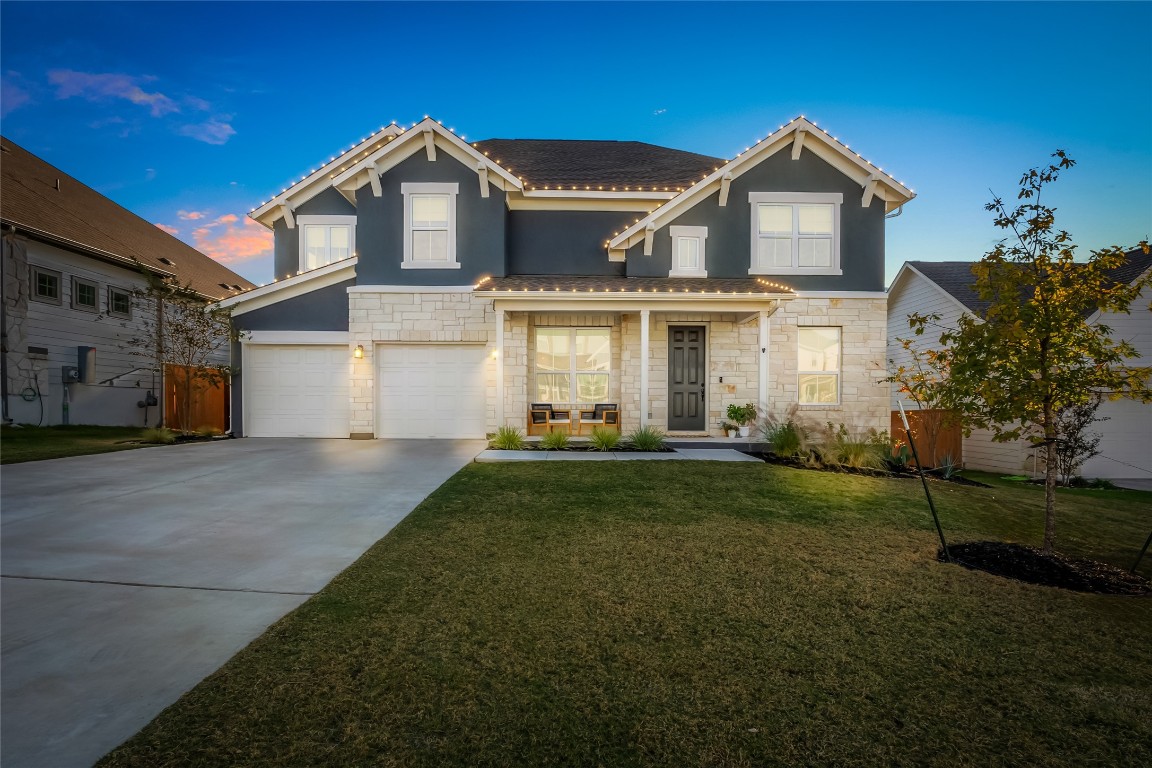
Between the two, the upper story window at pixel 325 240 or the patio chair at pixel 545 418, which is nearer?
the patio chair at pixel 545 418

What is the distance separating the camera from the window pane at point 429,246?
485 inches

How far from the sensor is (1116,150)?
15336 millimetres

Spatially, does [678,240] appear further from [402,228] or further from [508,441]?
[402,228]

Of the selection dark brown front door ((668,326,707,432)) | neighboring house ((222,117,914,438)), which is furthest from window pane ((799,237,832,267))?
dark brown front door ((668,326,707,432))

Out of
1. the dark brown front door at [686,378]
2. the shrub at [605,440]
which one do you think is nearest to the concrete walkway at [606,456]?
the shrub at [605,440]

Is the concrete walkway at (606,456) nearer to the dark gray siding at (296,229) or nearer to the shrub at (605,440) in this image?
the shrub at (605,440)

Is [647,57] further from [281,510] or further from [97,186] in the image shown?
[97,186]

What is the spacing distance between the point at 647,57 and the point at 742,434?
37.6 ft

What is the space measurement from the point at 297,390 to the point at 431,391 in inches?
141

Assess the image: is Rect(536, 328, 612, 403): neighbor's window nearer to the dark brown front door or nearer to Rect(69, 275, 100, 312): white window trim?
the dark brown front door

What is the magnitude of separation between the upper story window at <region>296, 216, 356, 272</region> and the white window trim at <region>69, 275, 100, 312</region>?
686 centimetres

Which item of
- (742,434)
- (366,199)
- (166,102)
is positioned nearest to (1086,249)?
(742,434)

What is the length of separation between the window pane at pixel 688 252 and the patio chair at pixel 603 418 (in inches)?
157

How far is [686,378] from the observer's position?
40.7 feet
